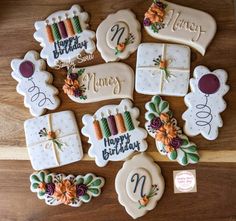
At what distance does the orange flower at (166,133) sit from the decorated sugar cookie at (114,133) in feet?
0.16

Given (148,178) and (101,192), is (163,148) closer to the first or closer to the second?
(148,178)

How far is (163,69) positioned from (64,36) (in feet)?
1.09

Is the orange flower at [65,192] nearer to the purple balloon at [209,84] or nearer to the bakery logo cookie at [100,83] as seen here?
the bakery logo cookie at [100,83]

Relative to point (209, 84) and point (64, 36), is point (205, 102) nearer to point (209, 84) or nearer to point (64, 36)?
point (209, 84)

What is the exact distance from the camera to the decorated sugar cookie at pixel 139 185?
1170 millimetres

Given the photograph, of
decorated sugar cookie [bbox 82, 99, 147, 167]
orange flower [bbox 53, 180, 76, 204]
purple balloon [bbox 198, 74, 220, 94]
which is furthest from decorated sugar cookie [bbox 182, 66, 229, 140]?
orange flower [bbox 53, 180, 76, 204]

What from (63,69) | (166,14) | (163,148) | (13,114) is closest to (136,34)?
(166,14)

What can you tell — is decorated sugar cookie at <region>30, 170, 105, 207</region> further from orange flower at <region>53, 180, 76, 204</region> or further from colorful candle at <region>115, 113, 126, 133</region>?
colorful candle at <region>115, 113, 126, 133</region>

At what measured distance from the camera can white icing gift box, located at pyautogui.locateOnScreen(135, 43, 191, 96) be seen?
1.18m

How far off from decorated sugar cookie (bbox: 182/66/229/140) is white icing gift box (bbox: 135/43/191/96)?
0.03 metres

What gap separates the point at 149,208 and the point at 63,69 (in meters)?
0.51

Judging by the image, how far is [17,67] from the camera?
1.27 metres

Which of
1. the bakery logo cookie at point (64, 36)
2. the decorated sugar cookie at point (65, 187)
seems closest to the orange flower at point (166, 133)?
the decorated sugar cookie at point (65, 187)

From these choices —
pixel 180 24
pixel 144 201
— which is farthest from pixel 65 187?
pixel 180 24
